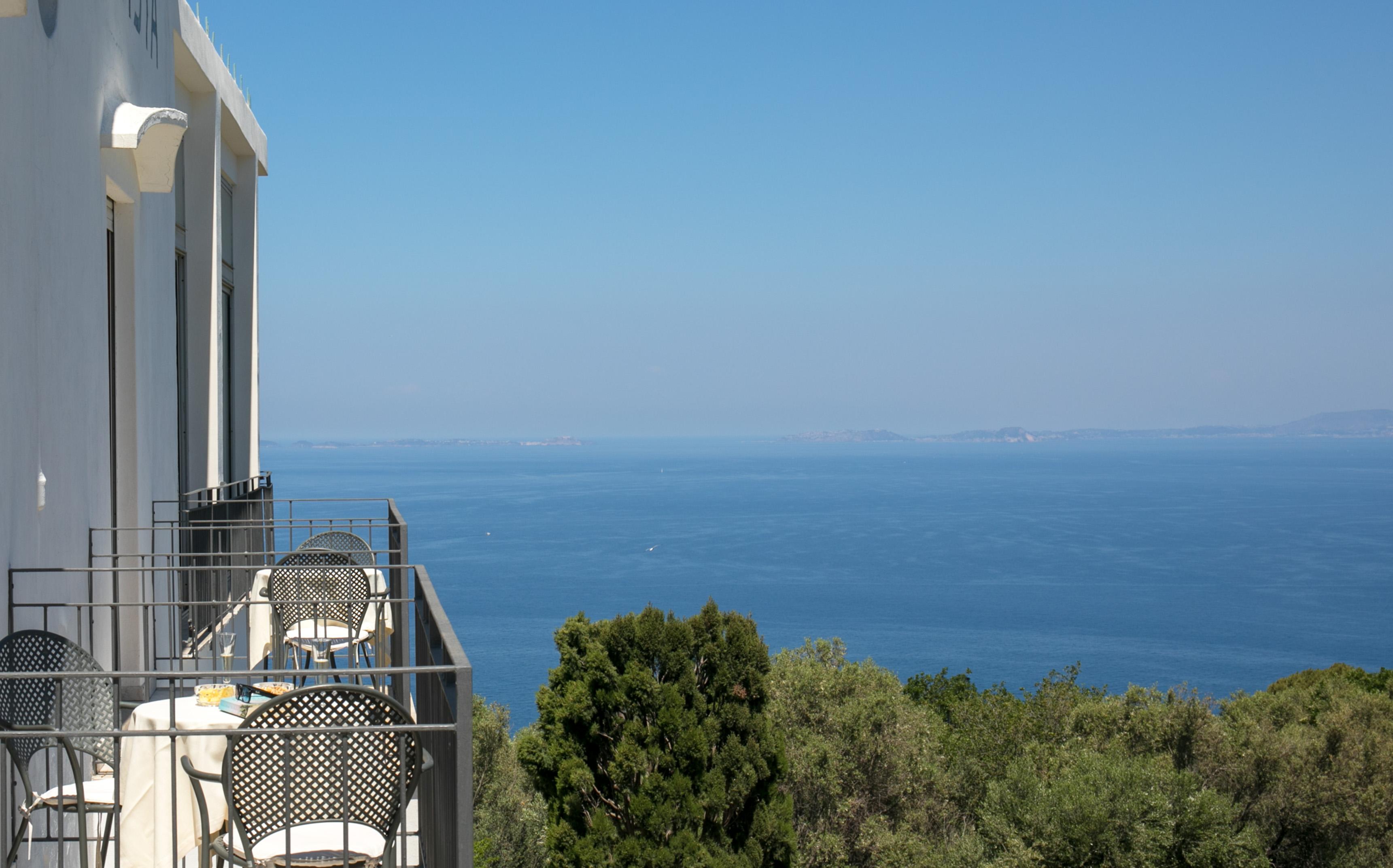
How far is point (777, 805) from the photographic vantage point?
81.3ft

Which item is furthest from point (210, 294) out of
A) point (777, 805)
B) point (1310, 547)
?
point (1310, 547)

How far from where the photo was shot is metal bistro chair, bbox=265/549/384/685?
6020mm

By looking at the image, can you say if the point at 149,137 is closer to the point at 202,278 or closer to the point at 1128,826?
the point at 202,278

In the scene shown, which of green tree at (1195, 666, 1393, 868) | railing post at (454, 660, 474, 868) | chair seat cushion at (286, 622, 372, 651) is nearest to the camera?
railing post at (454, 660, 474, 868)

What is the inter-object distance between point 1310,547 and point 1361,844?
94570 mm

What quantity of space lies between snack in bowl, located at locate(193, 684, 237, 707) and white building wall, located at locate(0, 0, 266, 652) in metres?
1.33

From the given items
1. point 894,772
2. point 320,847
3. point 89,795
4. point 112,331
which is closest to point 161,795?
point 89,795

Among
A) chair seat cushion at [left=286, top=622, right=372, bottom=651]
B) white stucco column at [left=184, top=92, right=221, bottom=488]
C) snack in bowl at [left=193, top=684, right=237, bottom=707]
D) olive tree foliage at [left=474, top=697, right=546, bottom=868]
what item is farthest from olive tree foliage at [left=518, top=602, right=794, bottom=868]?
snack in bowl at [left=193, top=684, right=237, bottom=707]

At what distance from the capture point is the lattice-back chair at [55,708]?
146 inches

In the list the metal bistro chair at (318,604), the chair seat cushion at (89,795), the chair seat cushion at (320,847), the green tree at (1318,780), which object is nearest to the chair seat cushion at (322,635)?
the metal bistro chair at (318,604)

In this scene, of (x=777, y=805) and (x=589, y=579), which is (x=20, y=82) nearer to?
(x=777, y=805)

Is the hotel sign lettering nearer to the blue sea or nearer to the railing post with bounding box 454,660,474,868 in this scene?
the railing post with bounding box 454,660,474,868

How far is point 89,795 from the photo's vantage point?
3.90m

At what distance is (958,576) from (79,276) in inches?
3580
